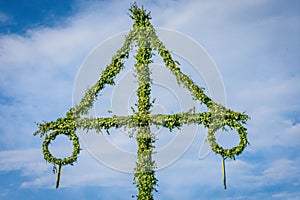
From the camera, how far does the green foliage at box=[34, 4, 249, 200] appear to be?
30.8ft

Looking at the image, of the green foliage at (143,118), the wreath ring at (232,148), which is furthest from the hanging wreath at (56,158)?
the wreath ring at (232,148)

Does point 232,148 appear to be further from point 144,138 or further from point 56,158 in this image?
point 56,158

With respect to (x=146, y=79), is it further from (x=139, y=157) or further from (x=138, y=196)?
(x=138, y=196)

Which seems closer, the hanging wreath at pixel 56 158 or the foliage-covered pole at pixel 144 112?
the foliage-covered pole at pixel 144 112

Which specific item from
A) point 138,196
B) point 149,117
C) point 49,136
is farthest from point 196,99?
point 49,136

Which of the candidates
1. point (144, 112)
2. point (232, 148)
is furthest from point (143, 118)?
point (232, 148)

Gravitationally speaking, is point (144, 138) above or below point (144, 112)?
below

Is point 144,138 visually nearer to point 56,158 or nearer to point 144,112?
point 144,112

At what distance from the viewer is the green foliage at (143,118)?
9391 millimetres

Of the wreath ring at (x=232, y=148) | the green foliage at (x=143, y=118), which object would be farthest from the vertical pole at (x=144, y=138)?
the wreath ring at (x=232, y=148)

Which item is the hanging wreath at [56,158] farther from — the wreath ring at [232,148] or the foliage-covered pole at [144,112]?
the wreath ring at [232,148]

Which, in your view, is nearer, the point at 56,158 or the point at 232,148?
the point at 232,148

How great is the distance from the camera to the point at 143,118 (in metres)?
9.45

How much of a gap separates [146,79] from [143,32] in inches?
43.5
